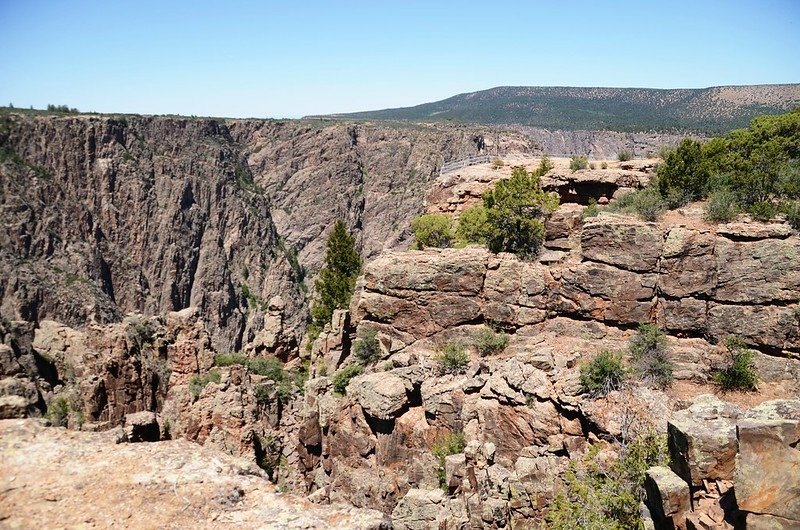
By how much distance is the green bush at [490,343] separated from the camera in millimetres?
21672

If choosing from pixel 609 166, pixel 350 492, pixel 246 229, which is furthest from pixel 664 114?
pixel 350 492

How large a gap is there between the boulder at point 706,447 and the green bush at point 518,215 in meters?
13.7

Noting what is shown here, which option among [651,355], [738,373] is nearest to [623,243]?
[651,355]

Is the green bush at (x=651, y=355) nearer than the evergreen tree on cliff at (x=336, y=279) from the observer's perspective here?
Yes

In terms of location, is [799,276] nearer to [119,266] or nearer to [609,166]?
[609,166]

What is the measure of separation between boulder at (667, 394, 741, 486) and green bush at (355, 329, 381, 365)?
A: 50.5 feet

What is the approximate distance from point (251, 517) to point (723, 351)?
1688 cm

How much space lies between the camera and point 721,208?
20297 millimetres

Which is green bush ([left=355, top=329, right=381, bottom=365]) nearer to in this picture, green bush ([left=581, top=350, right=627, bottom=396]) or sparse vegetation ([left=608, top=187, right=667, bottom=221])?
green bush ([left=581, top=350, right=627, bottom=396])

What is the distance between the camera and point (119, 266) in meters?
94.9

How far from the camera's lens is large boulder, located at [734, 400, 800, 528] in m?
7.93

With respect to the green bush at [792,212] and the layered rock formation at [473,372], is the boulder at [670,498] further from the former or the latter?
the green bush at [792,212]

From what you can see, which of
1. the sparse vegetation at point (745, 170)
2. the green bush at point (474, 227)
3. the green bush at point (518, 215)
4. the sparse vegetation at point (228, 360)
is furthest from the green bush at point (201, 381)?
the sparse vegetation at point (745, 170)

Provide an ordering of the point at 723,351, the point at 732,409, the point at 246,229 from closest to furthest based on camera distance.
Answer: the point at 732,409 → the point at 723,351 → the point at 246,229
